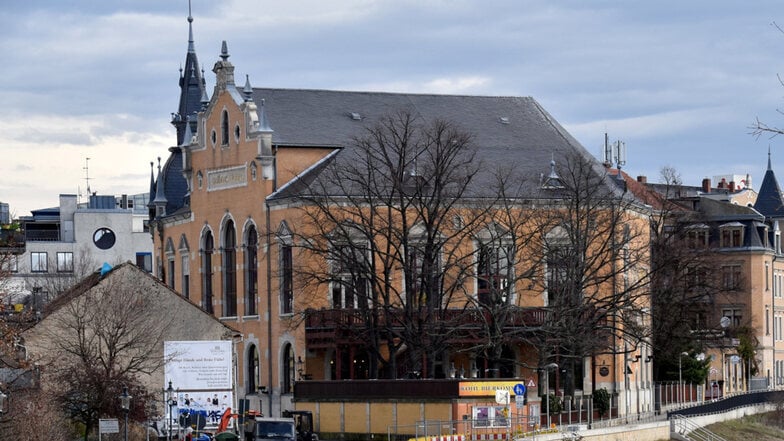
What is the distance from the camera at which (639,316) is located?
95.4 metres

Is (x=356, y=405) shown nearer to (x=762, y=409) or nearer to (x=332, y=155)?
(x=332, y=155)

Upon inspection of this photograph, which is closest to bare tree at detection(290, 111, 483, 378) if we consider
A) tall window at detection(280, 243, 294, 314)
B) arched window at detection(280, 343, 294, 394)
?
tall window at detection(280, 243, 294, 314)

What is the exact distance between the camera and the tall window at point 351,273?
83.1 meters

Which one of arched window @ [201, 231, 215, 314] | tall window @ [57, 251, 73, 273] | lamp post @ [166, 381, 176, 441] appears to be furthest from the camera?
tall window @ [57, 251, 73, 273]

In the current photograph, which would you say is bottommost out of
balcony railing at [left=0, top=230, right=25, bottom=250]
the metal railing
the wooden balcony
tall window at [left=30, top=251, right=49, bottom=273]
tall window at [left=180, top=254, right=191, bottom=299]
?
the metal railing

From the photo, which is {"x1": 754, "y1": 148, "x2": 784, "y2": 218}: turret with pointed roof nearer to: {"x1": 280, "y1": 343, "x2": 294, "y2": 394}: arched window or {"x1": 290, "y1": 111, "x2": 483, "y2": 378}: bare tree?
{"x1": 290, "y1": 111, "x2": 483, "y2": 378}: bare tree

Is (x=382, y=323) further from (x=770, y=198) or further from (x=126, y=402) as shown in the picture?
(x=770, y=198)

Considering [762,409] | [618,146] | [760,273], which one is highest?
[618,146]

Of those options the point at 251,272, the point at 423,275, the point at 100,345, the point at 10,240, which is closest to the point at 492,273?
the point at 423,275

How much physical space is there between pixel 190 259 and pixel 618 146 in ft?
106

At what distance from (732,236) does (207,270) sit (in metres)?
45.3

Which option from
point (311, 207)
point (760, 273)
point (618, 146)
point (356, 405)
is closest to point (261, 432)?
point (356, 405)

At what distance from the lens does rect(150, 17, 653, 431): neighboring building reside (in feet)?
297

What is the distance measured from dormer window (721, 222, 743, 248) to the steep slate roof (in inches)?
1147
